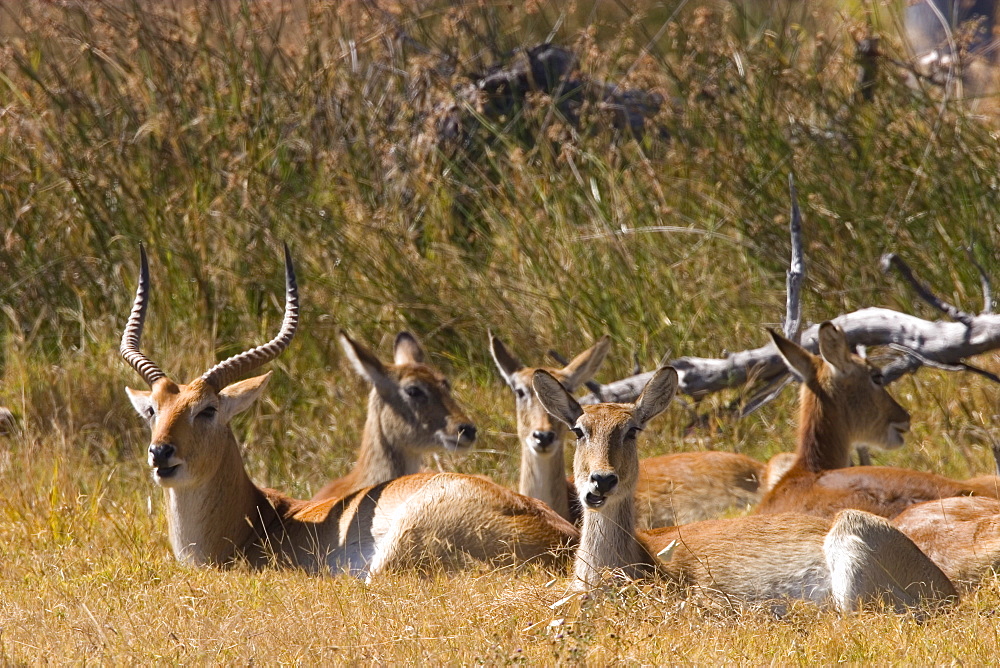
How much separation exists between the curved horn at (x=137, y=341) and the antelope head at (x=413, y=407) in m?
1.17

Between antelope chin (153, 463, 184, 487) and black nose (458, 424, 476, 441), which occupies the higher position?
antelope chin (153, 463, 184, 487)

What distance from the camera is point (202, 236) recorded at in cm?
890

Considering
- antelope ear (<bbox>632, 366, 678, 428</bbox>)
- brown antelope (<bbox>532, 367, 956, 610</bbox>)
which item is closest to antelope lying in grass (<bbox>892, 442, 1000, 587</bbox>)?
brown antelope (<bbox>532, 367, 956, 610</bbox>)

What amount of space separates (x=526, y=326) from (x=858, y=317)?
7.28ft

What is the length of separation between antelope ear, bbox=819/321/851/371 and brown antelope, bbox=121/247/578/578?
5.88ft

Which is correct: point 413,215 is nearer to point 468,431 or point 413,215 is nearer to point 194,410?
point 468,431

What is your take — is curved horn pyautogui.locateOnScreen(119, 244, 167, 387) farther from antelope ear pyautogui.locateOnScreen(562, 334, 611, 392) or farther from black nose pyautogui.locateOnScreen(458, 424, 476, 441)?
antelope ear pyautogui.locateOnScreen(562, 334, 611, 392)

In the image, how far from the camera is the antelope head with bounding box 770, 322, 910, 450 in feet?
22.1

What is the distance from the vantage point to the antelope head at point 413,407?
7035mm

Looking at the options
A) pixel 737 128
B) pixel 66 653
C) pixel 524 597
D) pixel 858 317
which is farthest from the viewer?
pixel 737 128

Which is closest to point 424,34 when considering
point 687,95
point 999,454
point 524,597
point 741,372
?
point 687,95

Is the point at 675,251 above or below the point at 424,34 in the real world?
below

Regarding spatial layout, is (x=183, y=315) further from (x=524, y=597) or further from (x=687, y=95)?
(x=524, y=597)

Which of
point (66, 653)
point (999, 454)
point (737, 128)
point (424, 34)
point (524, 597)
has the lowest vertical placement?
point (999, 454)
